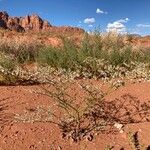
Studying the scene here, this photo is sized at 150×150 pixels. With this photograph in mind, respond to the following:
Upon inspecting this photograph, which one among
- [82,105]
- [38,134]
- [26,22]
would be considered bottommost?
[38,134]

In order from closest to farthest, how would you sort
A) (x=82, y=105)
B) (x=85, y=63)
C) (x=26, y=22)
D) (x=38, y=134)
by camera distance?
(x=38, y=134)
(x=82, y=105)
(x=85, y=63)
(x=26, y=22)

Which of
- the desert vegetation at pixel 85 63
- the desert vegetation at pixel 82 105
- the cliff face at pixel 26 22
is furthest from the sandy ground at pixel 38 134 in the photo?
Result: the cliff face at pixel 26 22

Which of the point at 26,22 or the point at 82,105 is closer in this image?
the point at 82,105

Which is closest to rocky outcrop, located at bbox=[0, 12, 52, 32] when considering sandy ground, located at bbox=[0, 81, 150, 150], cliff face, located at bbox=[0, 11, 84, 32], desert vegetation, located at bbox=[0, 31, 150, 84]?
cliff face, located at bbox=[0, 11, 84, 32]

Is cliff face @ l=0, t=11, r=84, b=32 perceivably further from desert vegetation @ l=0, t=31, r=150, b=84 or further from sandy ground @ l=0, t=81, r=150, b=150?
sandy ground @ l=0, t=81, r=150, b=150

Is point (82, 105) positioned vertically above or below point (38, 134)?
above

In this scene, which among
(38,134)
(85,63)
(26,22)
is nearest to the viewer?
(38,134)

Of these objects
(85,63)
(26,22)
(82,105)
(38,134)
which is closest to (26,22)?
(26,22)

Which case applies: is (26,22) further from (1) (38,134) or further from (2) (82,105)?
(1) (38,134)

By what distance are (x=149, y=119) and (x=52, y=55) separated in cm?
589

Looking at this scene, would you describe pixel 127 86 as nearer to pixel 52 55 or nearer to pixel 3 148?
pixel 3 148

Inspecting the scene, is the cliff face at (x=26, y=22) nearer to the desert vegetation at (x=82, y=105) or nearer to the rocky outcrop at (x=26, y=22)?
the rocky outcrop at (x=26, y=22)

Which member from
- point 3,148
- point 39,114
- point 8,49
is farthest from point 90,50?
point 8,49

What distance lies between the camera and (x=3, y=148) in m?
6.03
